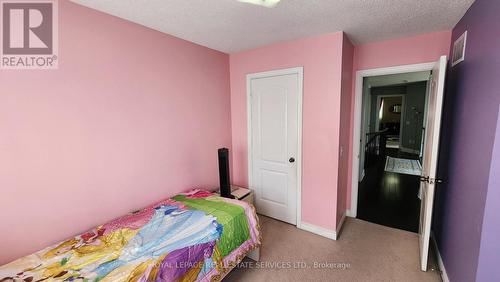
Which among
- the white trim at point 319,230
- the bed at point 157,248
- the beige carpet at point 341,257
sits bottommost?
the beige carpet at point 341,257

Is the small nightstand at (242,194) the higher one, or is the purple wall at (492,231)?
the purple wall at (492,231)

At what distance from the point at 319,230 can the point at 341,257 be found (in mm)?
432

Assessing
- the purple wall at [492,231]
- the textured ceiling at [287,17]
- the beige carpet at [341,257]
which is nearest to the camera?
the purple wall at [492,231]

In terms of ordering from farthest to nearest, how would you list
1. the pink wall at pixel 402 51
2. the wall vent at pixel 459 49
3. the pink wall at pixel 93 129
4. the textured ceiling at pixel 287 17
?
the pink wall at pixel 402 51 < the wall vent at pixel 459 49 < the textured ceiling at pixel 287 17 < the pink wall at pixel 93 129

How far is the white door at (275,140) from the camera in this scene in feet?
8.63

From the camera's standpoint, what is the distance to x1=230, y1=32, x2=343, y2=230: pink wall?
2.30m

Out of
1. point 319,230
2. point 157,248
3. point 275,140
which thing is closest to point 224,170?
point 275,140

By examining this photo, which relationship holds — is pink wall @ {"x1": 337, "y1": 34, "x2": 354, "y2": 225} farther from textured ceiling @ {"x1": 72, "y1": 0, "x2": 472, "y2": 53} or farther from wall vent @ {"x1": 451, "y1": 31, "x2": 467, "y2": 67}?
wall vent @ {"x1": 451, "y1": 31, "x2": 467, "y2": 67}

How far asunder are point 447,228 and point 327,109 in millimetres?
1517

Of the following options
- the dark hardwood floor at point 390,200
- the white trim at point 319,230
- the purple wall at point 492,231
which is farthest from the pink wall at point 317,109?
the purple wall at point 492,231

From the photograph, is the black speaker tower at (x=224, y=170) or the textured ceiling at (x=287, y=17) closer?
the textured ceiling at (x=287, y=17)

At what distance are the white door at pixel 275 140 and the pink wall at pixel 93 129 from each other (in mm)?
837

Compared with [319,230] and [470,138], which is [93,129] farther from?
[470,138]

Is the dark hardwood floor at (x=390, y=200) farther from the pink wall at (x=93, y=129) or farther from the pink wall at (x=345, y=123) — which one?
the pink wall at (x=93, y=129)
